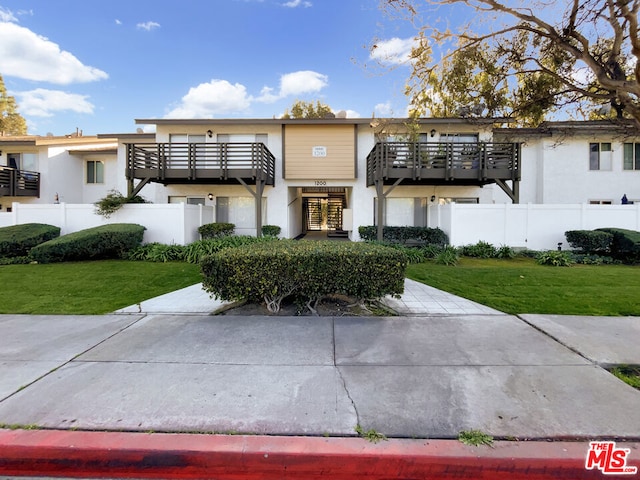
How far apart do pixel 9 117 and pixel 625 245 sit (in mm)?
46772

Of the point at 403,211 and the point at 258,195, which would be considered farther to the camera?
the point at 403,211

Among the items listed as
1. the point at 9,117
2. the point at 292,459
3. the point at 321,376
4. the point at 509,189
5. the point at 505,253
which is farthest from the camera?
the point at 9,117

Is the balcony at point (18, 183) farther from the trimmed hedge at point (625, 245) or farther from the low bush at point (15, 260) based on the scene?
the trimmed hedge at point (625, 245)

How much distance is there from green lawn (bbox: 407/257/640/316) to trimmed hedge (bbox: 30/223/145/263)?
963 cm

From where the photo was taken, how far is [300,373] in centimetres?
331

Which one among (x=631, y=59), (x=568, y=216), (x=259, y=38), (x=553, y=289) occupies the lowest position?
(x=553, y=289)

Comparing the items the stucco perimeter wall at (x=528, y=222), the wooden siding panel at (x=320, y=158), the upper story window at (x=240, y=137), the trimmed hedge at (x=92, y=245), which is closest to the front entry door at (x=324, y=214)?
the wooden siding panel at (x=320, y=158)

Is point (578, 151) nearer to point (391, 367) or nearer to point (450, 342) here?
point (450, 342)

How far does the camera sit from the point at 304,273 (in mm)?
4980

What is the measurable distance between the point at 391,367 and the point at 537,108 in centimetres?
604

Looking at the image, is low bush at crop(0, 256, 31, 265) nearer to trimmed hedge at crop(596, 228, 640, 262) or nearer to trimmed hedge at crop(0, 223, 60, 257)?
trimmed hedge at crop(0, 223, 60, 257)

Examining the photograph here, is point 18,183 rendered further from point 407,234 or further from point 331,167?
point 407,234

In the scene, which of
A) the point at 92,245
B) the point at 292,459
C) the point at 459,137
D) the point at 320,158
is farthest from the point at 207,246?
the point at 459,137

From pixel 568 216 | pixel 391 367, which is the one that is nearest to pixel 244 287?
pixel 391 367
